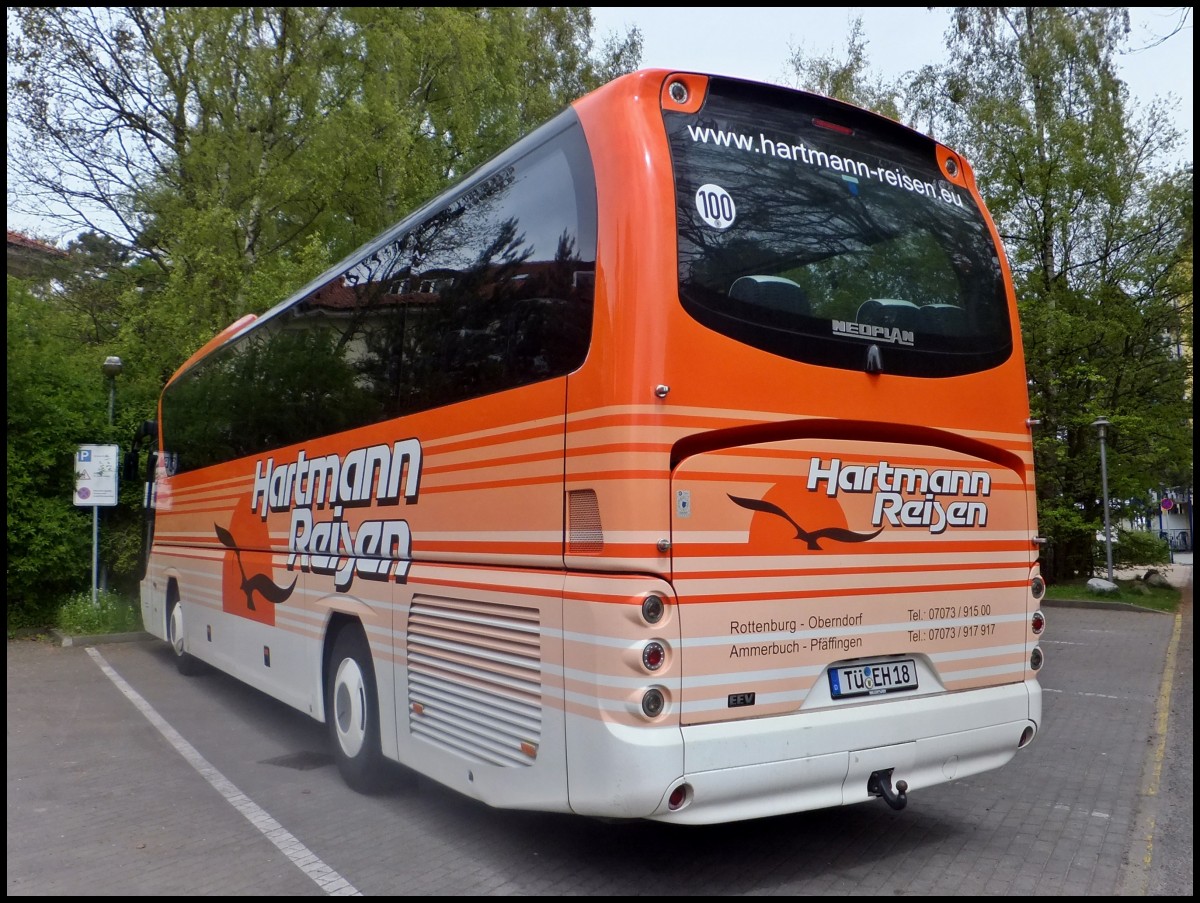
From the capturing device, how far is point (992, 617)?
210 inches

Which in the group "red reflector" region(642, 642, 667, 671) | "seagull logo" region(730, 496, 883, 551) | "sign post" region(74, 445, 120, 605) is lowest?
"red reflector" region(642, 642, 667, 671)

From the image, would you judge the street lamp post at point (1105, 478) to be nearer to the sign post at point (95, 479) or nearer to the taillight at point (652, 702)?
the sign post at point (95, 479)

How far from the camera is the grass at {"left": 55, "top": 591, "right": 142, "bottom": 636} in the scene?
14.9 metres

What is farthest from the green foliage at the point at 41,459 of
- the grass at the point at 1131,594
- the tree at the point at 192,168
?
the grass at the point at 1131,594

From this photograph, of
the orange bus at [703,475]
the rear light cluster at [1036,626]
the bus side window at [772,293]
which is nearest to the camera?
the orange bus at [703,475]

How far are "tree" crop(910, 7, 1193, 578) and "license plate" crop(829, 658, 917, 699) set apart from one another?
18.8 meters

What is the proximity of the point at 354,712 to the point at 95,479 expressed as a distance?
1028 centimetres

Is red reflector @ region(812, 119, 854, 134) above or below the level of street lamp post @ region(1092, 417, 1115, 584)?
above

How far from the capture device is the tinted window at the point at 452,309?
4.83 metres

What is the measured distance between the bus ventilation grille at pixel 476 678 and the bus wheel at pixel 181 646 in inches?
265

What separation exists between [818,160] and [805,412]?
4.37ft

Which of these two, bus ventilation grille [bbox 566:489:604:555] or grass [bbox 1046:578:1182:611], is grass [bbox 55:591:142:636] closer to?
bus ventilation grille [bbox 566:489:604:555]

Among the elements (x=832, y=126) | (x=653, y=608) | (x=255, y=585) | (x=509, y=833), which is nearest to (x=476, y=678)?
(x=509, y=833)

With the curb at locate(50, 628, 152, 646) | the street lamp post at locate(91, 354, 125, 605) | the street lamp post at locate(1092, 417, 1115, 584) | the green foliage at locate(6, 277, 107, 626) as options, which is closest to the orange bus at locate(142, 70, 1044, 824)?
the curb at locate(50, 628, 152, 646)
